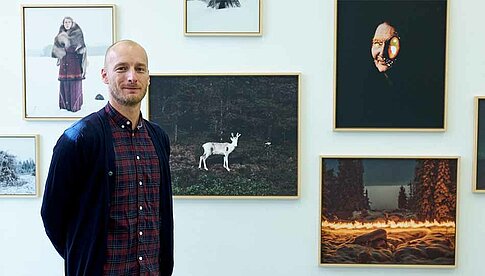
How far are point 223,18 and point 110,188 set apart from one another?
104 centimetres

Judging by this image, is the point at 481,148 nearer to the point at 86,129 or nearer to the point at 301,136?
the point at 301,136

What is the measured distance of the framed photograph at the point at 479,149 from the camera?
210 cm

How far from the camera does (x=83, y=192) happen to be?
1409 millimetres

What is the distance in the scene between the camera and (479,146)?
2.11m

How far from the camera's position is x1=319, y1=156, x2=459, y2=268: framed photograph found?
83.7 inches

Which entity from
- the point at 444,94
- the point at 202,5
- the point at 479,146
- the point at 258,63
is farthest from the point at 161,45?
the point at 479,146

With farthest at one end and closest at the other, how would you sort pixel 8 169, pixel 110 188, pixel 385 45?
pixel 8 169 → pixel 385 45 → pixel 110 188

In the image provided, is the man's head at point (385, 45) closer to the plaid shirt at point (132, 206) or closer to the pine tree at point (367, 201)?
the pine tree at point (367, 201)

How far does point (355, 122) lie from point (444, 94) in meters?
0.40

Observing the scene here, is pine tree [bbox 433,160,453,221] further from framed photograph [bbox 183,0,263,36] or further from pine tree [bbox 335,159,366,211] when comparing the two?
framed photograph [bbox 183,0,263,36]

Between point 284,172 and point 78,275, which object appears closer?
point 78,275

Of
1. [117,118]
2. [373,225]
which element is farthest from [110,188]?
[373,225]

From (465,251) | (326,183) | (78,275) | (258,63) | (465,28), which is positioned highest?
(465,28)

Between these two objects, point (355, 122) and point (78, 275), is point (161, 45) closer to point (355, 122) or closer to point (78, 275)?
point (355, 122)
